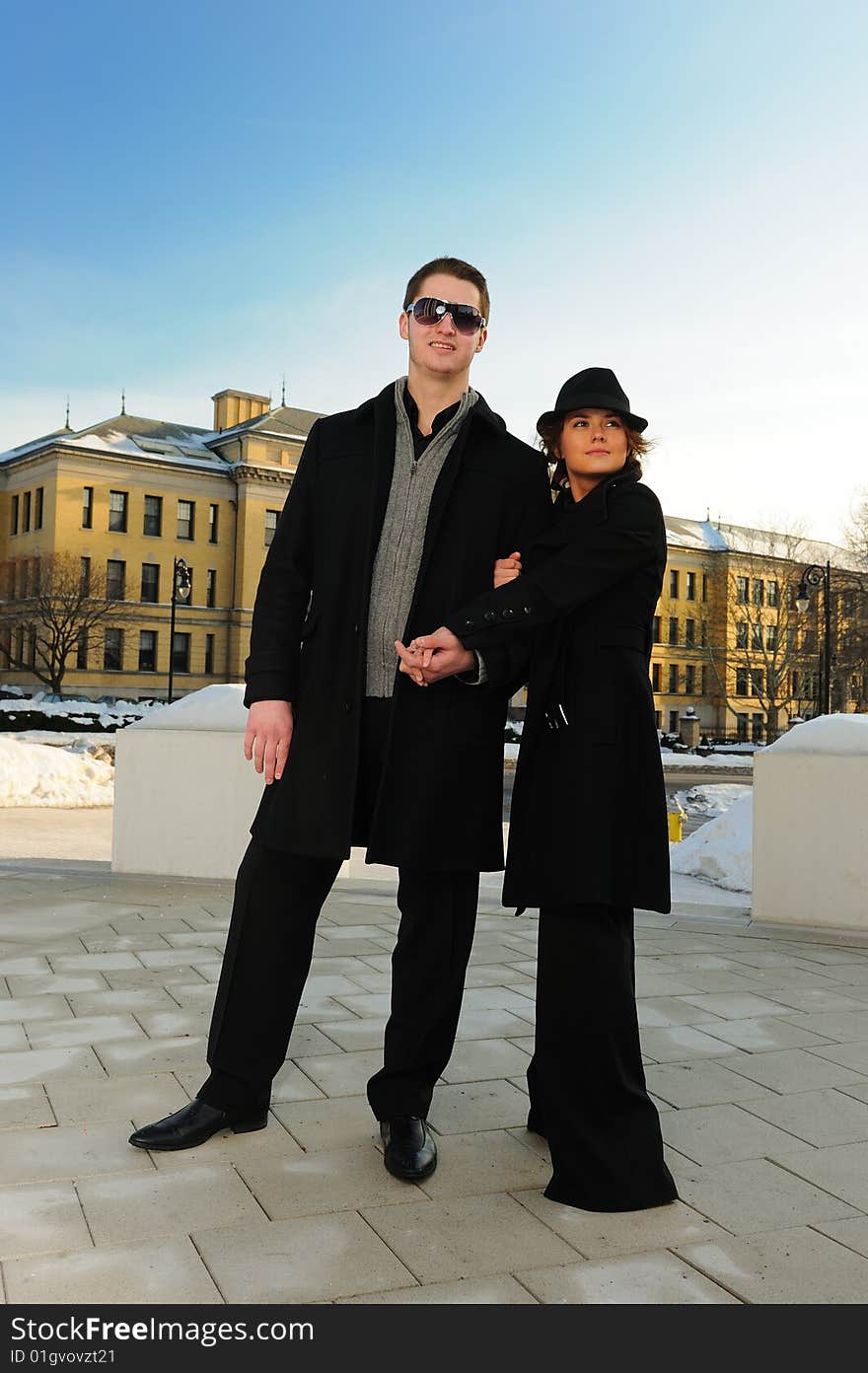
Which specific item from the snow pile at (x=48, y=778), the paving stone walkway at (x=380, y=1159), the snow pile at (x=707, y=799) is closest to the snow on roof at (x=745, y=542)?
the snow pile at (x=707, y=799)

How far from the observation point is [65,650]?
4825 centimetres

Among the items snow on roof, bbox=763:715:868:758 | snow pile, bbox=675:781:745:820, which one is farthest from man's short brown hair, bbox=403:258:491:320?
snow pile, bbox=675:781:745:820

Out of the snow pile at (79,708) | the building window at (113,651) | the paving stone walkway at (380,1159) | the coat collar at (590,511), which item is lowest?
the paving stone walkway at (380,1159)

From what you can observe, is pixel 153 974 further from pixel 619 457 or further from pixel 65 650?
pixel 65 650

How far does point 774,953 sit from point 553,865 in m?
3.28

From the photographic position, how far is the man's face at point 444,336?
3041 millimetres

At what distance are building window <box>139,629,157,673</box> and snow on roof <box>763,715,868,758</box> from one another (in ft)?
165

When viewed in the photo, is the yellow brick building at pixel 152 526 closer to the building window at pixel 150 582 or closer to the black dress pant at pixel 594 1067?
the building window at pixel 150 582

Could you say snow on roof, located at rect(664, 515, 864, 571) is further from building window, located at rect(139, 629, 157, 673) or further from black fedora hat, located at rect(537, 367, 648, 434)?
black fedora hat, located at rect(537, 367, 648, 434)

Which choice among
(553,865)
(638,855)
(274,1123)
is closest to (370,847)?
(553,865)

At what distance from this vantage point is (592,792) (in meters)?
2.79

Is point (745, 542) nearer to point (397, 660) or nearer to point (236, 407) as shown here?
point (236, 407)

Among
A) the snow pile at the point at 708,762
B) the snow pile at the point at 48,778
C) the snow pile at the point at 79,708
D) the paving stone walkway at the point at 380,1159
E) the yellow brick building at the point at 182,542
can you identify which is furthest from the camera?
the yellow brick building at the point at 182,542

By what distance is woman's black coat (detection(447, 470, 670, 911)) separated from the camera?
2760 mm
